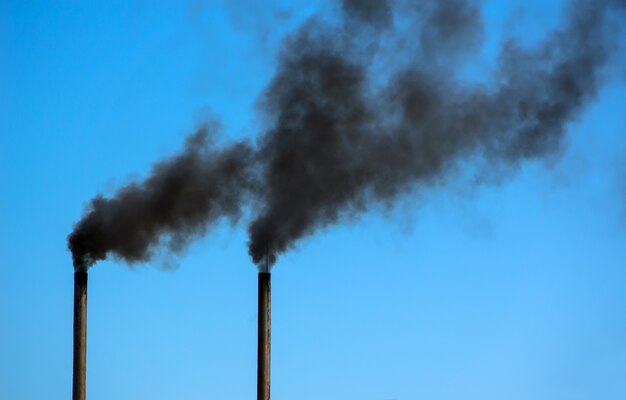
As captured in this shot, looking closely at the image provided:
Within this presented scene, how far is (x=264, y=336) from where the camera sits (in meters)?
13.5

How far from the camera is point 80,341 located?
13570 mm

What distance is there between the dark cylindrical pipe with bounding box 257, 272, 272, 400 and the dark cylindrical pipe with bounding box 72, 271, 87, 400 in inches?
105

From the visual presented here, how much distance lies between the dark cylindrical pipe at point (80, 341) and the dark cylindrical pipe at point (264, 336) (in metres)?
2.67

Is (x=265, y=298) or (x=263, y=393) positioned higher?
(x=265, y=298)

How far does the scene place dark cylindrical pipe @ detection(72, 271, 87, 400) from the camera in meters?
13.5

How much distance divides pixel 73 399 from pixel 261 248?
11.9ft

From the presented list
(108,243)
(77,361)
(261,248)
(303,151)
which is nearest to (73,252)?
(108,243)

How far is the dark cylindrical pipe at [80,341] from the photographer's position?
44.1ft

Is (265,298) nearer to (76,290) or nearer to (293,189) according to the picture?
(293,189)

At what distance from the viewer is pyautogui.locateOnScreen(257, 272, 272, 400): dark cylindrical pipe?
13.4 metres

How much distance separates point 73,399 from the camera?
44.1 feet

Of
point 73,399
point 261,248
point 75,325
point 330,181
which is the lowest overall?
point 73,399

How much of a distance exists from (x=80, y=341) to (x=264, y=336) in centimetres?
282

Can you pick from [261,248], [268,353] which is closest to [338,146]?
[261,248]
